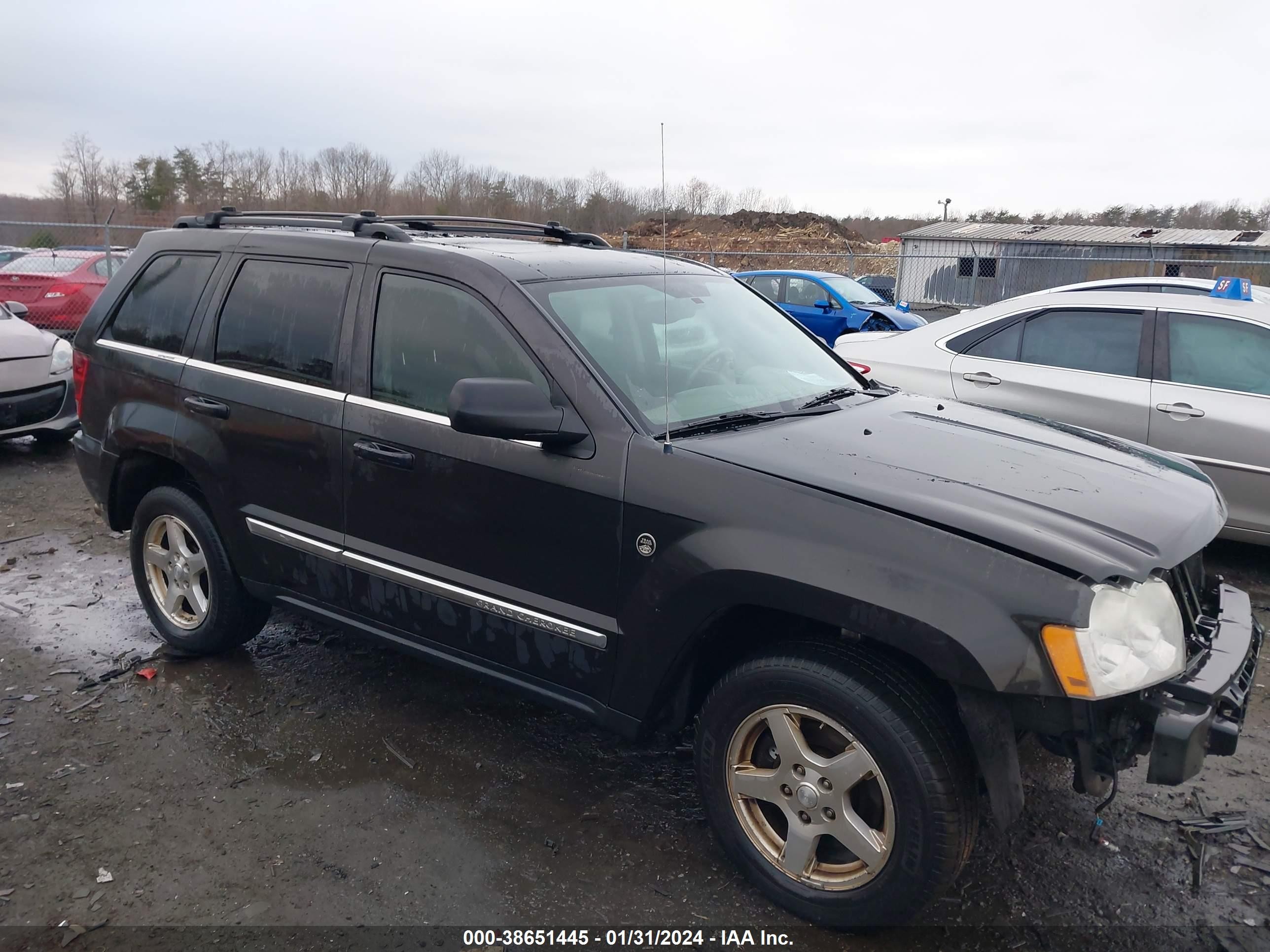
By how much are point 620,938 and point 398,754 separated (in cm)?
129

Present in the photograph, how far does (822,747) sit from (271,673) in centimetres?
275

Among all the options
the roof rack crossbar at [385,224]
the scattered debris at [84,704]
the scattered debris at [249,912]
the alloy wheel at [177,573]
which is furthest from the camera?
the alloy wheel at [177,573]

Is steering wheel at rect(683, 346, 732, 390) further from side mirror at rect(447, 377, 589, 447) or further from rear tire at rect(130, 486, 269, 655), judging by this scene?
rear tire at rect(130, 486, 269, 655)

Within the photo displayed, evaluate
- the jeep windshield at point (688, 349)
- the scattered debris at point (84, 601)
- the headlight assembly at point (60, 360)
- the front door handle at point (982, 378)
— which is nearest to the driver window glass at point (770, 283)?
the front door handle at point (982, 378)

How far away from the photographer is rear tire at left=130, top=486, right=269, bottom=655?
4.05 meters

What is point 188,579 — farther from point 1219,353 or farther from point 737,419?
point 1219,353

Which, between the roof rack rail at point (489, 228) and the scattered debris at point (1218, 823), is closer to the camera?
the scattered debris at point (1218, 823)

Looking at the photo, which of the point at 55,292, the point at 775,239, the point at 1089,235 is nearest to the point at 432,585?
the point at 55,292

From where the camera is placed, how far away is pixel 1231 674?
2412 millimetres

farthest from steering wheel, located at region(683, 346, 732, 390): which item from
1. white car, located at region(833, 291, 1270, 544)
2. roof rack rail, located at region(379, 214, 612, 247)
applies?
white car, located at region(833, 291, 1270, 544)

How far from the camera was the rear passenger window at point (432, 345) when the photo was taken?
311 cm

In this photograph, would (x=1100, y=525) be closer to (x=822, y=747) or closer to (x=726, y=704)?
(x=822, y=747)

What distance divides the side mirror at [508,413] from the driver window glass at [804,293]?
12667 millimetres

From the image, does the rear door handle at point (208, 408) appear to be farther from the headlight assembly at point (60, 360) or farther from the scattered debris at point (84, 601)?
the headlight assembly at point (60, 360)
